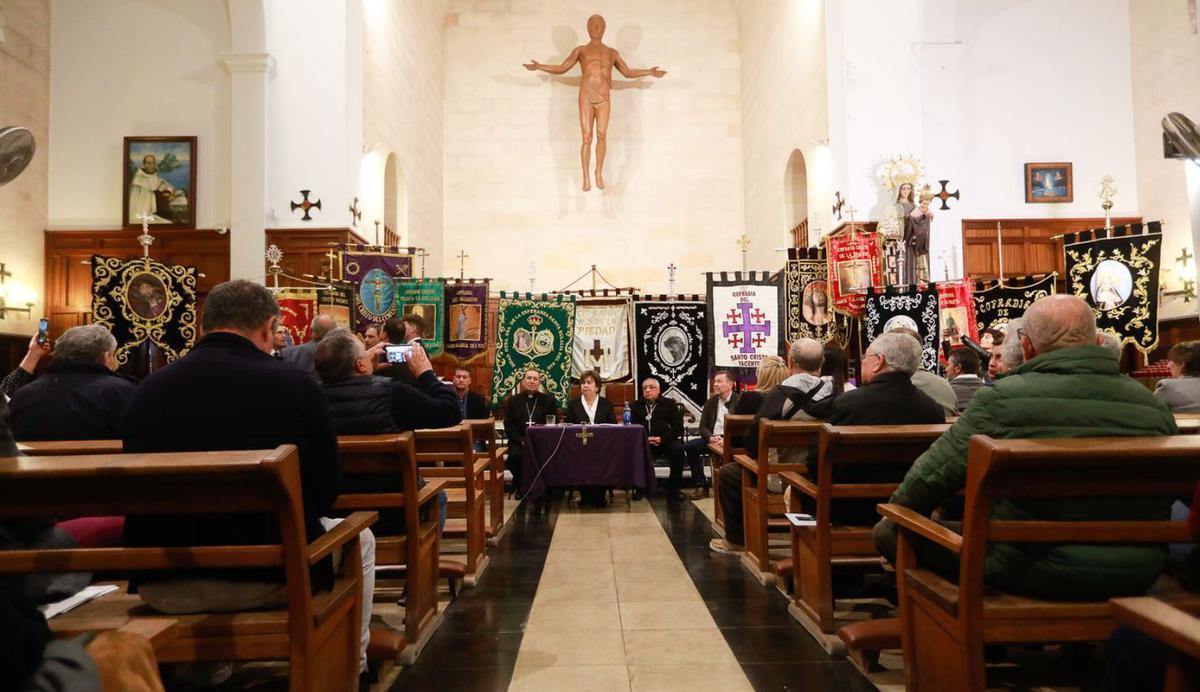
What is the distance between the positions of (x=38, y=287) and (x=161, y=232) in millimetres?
1408

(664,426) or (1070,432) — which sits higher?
(1070,432)

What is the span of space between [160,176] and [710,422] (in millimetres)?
6588

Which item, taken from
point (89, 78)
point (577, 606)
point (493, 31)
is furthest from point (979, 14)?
point (89, 78)

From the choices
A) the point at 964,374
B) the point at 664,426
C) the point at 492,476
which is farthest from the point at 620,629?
the point at 664,426

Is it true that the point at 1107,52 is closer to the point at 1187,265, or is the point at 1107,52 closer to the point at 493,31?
the point at 1187,265

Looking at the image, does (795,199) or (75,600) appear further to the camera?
(795,199)

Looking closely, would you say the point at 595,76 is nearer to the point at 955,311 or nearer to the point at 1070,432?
the point at 955,311

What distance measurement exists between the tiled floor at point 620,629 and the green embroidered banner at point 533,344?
14.8 feet

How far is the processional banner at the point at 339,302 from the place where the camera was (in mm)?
8359

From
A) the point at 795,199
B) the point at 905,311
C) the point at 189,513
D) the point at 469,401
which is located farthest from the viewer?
the point at 795,199

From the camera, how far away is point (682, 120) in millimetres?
14742

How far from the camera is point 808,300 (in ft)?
30.9

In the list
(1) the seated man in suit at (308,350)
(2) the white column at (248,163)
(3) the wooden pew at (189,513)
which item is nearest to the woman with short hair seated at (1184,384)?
(3) the wooden pew at (189,513)

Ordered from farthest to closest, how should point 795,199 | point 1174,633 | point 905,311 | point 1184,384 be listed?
1. point 795,199
2. point 905,311
3. point 1184,384
4. point 1174,633
